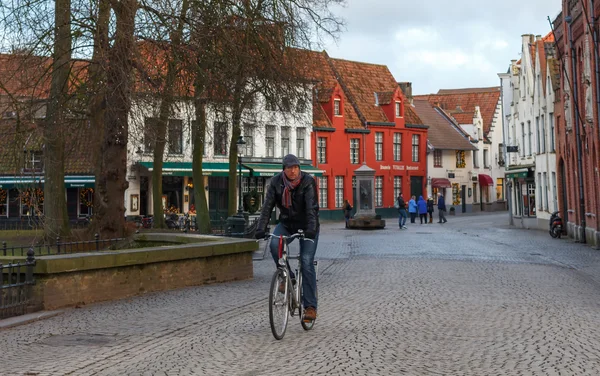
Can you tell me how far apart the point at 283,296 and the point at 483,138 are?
76.1 m

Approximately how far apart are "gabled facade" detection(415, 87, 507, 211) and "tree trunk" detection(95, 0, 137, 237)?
64373mm

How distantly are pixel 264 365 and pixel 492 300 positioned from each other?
249 inches

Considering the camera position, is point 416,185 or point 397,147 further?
point 416,185

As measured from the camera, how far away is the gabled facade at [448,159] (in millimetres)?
74875

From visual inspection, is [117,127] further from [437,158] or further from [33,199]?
[437,158]

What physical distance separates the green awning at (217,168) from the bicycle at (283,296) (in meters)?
36.4

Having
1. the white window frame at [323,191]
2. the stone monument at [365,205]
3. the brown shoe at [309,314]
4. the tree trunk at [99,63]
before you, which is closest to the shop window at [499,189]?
the white window frame at [323,191]

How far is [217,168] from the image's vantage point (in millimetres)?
53812

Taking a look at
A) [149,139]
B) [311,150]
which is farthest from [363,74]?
[149,139]

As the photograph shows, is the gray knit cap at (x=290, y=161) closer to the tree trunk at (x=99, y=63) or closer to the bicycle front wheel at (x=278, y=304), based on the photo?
the bicycle front wheel at (x=278, y=304)

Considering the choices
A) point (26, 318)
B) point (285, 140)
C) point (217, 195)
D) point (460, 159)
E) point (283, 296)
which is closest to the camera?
point (283, 296)

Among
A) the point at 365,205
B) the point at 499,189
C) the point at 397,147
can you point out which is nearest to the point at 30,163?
the point at 365,205

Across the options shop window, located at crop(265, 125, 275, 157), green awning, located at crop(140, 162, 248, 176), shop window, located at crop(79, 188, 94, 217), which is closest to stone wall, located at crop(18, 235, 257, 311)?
green awning, located at crop(140, 162, 248, 176)

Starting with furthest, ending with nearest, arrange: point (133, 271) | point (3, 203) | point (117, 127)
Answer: point (3, 203) → point (117, 127) → point (133, 271)
